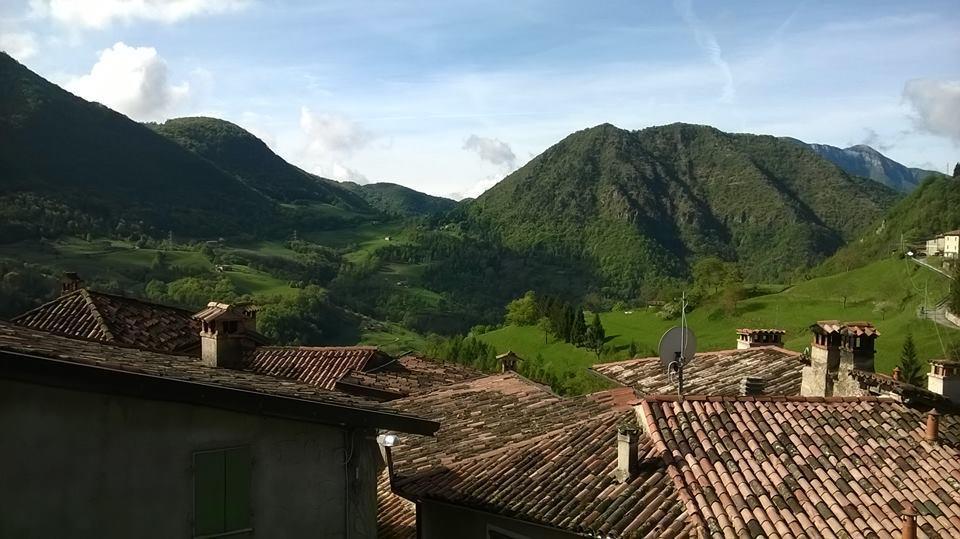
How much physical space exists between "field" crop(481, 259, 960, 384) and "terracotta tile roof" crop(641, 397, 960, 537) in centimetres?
4422

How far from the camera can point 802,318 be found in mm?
68438

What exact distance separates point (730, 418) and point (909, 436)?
7.82 feet

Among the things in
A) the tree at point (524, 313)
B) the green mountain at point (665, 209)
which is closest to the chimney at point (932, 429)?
the tree at point (524, 313)

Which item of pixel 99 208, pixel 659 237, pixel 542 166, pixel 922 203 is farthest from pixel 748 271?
pixel 99 208

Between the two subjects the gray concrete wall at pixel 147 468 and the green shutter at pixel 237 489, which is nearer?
the gray concrete wall at pixel 147 468

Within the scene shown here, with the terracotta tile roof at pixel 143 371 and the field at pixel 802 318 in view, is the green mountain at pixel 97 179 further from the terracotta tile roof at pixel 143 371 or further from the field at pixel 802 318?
the terracotta tile roof at pixel 143 371

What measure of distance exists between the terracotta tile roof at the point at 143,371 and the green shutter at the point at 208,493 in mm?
660

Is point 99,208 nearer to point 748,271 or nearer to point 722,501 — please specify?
point 748,271

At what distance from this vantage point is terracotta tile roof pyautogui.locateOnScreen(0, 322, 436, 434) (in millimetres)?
6775

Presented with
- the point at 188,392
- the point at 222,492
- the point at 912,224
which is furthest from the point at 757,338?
the point at 912,224

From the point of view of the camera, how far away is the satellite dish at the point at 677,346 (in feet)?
42.8

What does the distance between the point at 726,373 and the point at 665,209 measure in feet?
542

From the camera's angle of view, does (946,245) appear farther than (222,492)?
Yes

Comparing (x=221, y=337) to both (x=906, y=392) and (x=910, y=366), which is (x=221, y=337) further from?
(x=910, y=366)
